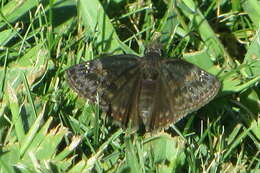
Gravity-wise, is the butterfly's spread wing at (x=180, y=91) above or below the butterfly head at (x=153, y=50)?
below

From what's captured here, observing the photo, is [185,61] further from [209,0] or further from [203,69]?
[209,0]

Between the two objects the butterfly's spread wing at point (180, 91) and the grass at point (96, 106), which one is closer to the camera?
the grass at point (96, 106)

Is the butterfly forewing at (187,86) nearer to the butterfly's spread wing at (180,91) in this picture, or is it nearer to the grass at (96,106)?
the butterfly's spread wing at (180,91)

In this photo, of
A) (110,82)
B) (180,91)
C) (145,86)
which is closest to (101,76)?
(110,82)

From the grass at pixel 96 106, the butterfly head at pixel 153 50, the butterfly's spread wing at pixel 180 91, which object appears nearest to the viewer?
the grass at pixel 96 106

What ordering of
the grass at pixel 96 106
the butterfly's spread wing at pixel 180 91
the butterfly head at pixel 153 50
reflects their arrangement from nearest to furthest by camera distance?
1. the grass at pixel 96 106
2. the butterfly's spread wing at pixel 180 91
3. the butterfly head at pixel 153 50

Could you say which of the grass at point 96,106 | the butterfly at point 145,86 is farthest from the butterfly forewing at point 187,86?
the grass at point 96,106

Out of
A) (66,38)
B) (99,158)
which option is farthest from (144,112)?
(66,38)

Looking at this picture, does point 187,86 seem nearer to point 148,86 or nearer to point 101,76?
point 148,86
